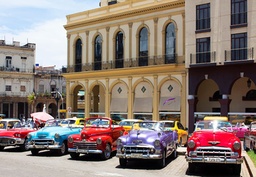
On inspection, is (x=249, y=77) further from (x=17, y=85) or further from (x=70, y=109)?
(x=17, y=85)

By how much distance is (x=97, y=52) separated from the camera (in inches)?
1590

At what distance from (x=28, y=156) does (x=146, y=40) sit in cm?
2071

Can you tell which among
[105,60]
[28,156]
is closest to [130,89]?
[105,60]

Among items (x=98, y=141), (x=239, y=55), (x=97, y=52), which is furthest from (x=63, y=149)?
(x=97, y=52)

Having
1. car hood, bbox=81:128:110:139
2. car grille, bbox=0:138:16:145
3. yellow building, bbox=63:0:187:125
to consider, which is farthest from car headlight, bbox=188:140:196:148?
yellow building, bbox=63:0:187:125

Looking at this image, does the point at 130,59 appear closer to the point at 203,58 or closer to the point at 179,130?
the point at 203,58

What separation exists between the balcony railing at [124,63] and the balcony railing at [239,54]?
513 cm

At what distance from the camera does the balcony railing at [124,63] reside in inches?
1366

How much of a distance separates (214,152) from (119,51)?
2647 centimetres

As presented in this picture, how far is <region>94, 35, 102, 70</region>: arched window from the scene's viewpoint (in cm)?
3978

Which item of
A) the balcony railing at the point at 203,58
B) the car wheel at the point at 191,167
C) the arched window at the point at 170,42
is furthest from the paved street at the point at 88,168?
the arched window at the point at 170,42

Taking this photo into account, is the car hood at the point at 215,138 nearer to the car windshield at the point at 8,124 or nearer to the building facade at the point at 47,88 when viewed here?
the car windshield at the point at 8,124

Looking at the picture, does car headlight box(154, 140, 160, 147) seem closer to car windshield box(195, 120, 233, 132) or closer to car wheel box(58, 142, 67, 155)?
car windshield box(195, 120, 233, 132)

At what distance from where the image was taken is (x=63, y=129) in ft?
63.1
